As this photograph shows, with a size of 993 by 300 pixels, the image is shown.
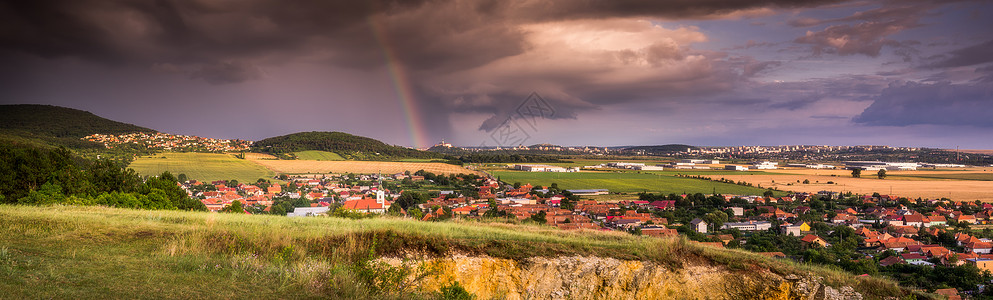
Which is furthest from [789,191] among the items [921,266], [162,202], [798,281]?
[162,202]

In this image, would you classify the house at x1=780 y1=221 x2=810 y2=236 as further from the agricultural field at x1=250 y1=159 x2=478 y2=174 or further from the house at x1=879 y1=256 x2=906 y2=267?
the agricultural field at x1=250 y1=159 x2=478 y2=174

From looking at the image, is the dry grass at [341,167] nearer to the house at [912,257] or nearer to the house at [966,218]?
the house at [966,218]

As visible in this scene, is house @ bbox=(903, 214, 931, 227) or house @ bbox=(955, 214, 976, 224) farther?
house @ bbox=(955, 214, 976, 224)

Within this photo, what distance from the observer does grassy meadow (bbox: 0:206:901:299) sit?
16.1 ft

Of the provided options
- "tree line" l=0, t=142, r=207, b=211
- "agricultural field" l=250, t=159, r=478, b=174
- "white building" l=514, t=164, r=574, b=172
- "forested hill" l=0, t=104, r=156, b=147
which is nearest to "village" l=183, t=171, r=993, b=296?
"tree line" l=0, t=142, r=207, b=211

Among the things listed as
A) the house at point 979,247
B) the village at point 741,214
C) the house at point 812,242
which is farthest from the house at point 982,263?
the house at point 812,242

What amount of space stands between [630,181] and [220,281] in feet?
290

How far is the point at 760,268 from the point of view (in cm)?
988

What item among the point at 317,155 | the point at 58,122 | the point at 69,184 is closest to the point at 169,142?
the point at 58,122

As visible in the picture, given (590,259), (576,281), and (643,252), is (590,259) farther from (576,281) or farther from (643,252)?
(643,252)

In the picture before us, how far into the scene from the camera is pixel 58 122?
323ft

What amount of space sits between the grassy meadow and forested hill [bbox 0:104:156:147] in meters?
98.2

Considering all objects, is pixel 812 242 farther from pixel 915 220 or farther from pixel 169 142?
pixel 169 142

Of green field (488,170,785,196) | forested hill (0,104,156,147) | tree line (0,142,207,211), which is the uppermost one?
forested hill (0,104,156,147)
